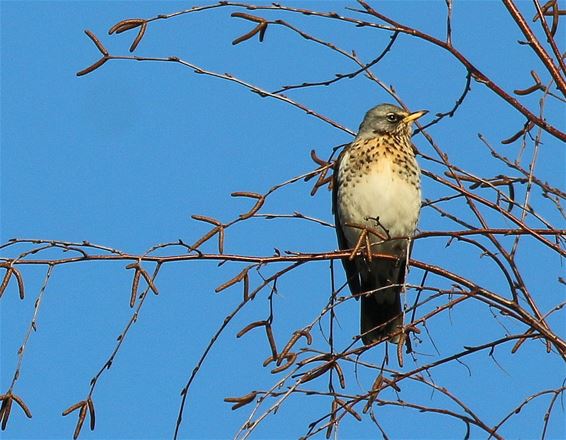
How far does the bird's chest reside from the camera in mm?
5898

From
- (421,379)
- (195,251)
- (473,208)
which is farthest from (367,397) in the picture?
(473,208)

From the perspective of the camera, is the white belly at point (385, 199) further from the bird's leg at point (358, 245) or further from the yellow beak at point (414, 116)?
the bird's leg at point (358, 245)

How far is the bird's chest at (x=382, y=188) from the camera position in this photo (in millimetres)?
5898

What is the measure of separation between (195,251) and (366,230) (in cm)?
78

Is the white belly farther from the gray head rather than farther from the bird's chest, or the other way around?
the gray head

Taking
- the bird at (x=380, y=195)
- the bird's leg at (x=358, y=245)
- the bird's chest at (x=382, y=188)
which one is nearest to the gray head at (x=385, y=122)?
the bird at (x=380, y=195)

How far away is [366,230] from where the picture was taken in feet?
12.4

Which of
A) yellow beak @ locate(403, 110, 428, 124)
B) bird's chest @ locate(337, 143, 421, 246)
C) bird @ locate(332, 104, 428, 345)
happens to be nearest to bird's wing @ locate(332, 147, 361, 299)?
bird @ locate(332, 104, 428, 345)

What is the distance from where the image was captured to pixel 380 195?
589cm

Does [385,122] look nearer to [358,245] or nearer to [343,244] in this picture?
[343,244]

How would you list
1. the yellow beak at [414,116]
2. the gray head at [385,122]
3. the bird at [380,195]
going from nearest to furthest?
the yellow beak at [414,116]
the bird at [380,195]
the gray head at [385,122]

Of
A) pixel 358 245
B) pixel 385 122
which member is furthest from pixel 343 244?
pixel 358 245

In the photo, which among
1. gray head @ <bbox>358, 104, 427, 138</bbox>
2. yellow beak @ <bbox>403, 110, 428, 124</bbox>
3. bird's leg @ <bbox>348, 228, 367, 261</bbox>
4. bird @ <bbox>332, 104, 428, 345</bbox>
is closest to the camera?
bird's leg @ <bbox>348, 228, 367, 261</bbox>

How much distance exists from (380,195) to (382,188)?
4 centimetres
